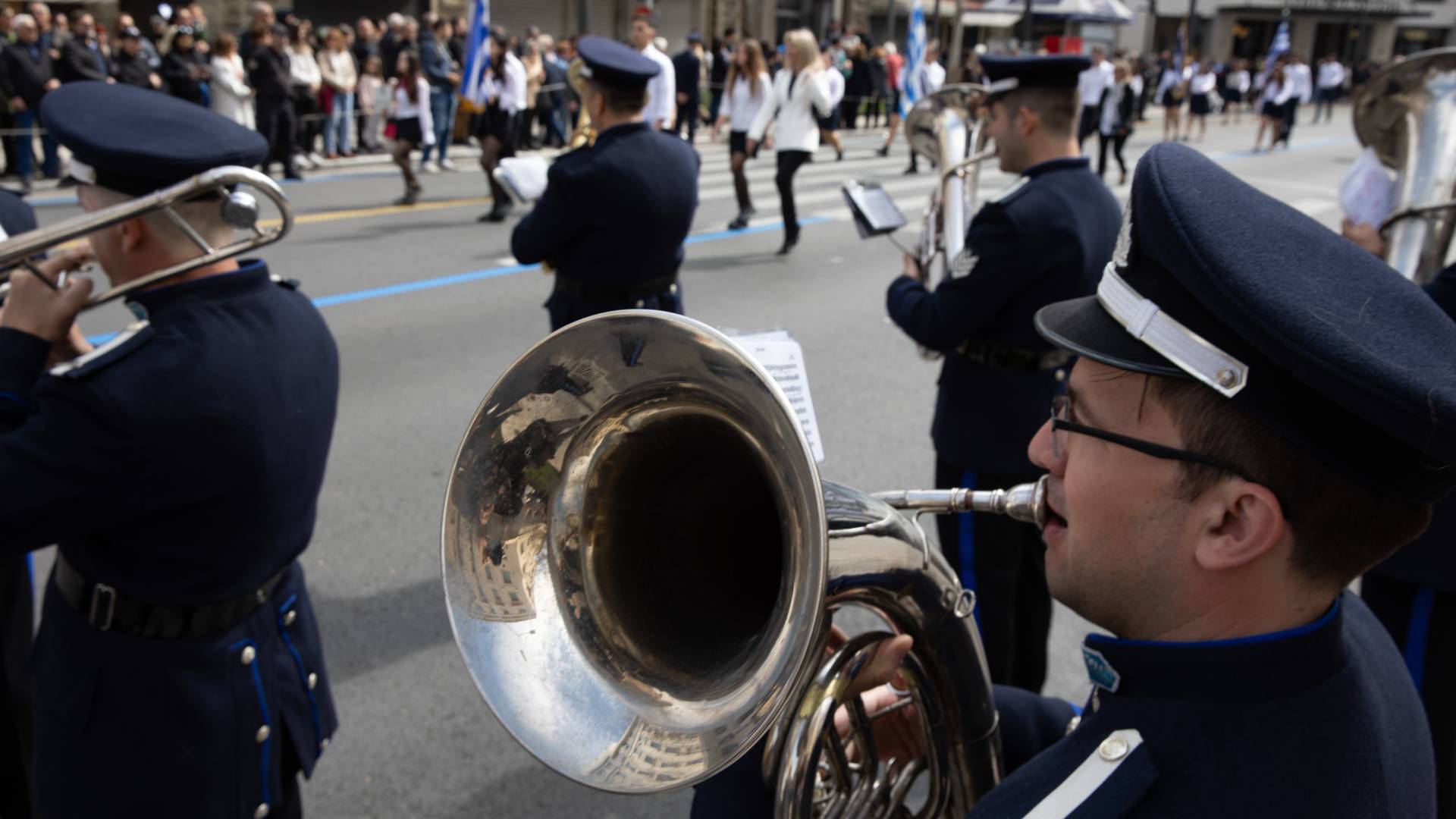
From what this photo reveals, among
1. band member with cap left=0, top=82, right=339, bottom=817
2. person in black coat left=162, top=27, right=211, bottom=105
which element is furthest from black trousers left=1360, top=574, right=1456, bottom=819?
person in black coat left=162, top=27, right=211, bottom=105

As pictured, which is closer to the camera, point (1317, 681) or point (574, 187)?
point (1317, 681)

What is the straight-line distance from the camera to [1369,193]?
3701 millimetres

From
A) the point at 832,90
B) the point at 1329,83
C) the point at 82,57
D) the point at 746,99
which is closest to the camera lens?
the point at 746,99

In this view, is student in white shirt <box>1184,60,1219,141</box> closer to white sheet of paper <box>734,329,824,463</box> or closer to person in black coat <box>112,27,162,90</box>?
person in black coat <box>112,27,162,90</box>

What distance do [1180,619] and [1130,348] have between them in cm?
30

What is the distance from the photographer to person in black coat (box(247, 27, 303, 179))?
12195 millimetres

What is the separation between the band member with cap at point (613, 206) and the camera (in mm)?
3840

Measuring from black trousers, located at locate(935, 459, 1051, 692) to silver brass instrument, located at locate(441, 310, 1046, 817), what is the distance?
1.42 metres

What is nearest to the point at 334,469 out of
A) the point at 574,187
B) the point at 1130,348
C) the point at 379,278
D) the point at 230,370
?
the point at 574,187

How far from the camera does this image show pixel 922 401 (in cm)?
573

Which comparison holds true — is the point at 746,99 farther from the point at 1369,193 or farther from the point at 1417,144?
the point at 1417,144

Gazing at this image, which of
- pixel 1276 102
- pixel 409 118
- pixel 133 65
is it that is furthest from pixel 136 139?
pixel 1276 102

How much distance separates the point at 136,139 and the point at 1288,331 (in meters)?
1.93

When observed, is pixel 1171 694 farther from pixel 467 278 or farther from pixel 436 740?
pixel 467 278
